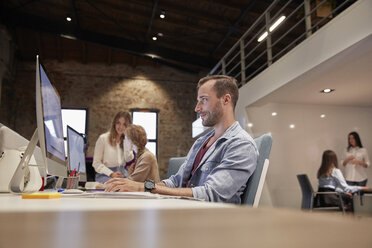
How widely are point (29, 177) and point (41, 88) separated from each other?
0.49 m

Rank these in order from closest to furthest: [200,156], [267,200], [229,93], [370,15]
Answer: [200,156]
[229,93]
[370,15]
[267,200]

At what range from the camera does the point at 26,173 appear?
1439 mm

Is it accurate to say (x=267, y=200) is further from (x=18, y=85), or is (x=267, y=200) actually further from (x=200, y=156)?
(x=18, y=85)

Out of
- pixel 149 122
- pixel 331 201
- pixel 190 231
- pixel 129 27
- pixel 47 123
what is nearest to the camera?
pixel 190 231

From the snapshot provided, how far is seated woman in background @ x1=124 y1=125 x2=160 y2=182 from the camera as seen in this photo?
2.64 m

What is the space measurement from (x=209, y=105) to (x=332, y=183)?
4.08 meters

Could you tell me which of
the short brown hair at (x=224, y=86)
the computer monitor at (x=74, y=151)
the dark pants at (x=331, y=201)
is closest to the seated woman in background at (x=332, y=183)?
the dark pants at (x=331, y=201)

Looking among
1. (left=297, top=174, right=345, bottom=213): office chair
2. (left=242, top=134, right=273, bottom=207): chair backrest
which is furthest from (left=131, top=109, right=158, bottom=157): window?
(left=242, top=134, right=273, bottom=207): chair backrest

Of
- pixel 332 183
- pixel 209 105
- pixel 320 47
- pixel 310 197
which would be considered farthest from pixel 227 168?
pixel 332 183

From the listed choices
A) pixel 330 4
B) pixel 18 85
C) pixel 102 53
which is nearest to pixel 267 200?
pixel 330 4

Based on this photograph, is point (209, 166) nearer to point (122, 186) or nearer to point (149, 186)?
point (149, 186)

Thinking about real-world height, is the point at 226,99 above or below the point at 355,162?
above

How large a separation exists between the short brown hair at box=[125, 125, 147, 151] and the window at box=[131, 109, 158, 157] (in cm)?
684

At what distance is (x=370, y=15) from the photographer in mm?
3074
